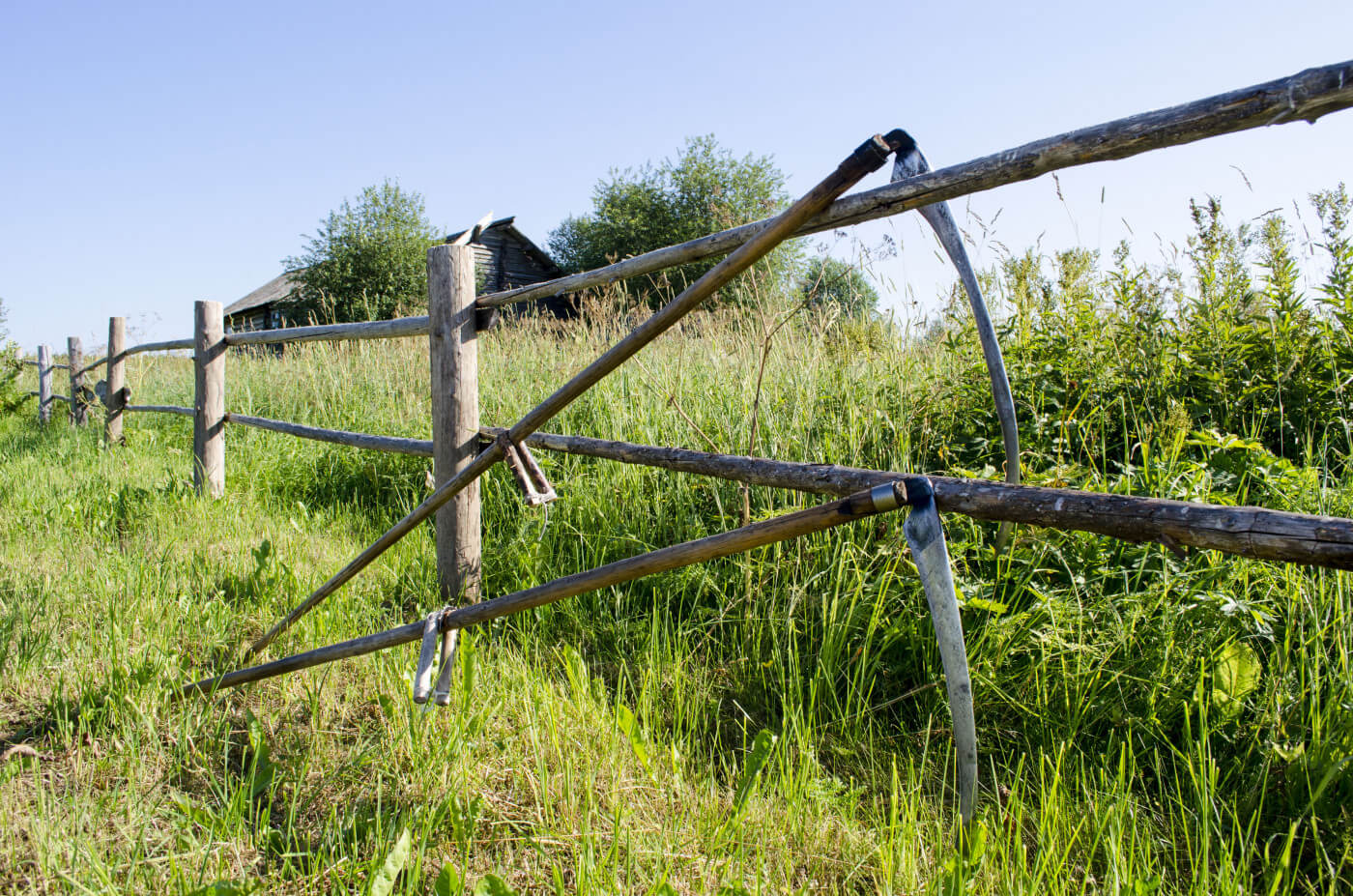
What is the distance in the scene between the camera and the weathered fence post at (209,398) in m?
4.32

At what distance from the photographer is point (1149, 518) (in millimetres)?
993

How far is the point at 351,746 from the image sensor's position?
5.92 ft

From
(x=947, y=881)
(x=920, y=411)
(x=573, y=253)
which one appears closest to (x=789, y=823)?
(x=947, y=881)

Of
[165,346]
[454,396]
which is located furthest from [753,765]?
[165,346]

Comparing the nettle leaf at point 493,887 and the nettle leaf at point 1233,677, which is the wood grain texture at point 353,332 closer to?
the nettle leaf at point 493,887

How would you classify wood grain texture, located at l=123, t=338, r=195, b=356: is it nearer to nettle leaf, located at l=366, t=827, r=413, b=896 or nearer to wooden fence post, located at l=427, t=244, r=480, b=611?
wooden fence post, located at l=427, t=244, r=480, b=611

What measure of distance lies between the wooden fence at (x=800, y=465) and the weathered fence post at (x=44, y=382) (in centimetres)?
913

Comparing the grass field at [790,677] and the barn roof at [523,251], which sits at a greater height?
the barn roof at [523,251]

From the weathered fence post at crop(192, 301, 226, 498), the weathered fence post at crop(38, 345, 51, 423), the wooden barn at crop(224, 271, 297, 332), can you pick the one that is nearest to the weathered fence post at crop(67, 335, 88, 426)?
the weathered fence post at crop(38, 345, 51, 423)

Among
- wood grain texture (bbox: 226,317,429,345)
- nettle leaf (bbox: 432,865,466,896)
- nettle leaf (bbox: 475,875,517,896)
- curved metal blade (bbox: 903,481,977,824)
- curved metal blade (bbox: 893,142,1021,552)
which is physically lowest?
nettle leaf (bbox: 475,875,517,896)

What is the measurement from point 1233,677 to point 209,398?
4.93 metres

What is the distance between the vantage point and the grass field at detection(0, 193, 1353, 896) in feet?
4.73

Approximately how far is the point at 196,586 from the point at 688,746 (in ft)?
6.34

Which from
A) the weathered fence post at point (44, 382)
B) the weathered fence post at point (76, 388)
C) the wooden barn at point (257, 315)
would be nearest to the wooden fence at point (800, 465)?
the weathered fence post at point (76, 388)
